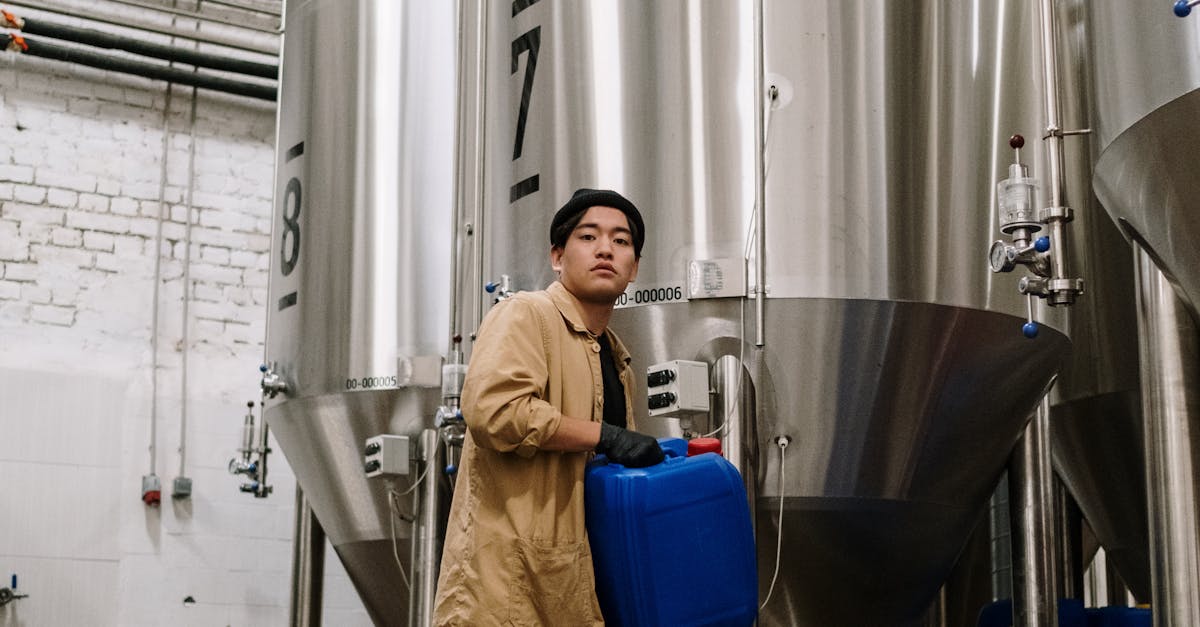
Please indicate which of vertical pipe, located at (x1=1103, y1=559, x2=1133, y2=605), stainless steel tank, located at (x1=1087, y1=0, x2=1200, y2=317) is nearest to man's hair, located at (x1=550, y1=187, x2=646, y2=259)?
stainless steel tank, located at (x1=1087, y1=0, x2=1200, y2=317)

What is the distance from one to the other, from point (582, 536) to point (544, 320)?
15.7 inches

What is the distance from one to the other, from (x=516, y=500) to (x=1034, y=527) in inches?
78.4

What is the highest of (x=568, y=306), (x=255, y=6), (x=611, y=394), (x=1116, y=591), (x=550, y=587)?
(x=255, y=6)

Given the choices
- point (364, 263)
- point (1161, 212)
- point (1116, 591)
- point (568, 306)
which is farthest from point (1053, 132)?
point (1116, 591)

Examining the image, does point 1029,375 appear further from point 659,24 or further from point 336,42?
point 336,42

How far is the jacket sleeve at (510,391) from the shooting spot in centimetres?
249

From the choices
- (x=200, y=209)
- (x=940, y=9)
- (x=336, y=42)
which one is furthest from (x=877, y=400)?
(x=200, y=209)

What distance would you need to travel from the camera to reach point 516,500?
2.54 metres

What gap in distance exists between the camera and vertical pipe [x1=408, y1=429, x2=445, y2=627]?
16.3 ft

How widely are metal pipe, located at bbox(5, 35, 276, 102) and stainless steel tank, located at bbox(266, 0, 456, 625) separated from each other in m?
2.12

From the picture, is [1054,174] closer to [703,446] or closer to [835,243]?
[835,243]

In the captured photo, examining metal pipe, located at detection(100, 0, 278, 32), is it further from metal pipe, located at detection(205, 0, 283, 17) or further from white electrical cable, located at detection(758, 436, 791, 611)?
white electrical cable, located at detection(758, 436, 791, 611)

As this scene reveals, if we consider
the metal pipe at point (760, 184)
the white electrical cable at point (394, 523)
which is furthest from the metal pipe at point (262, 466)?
the metal pipe at point (760, 184)

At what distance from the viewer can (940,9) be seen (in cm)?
400
